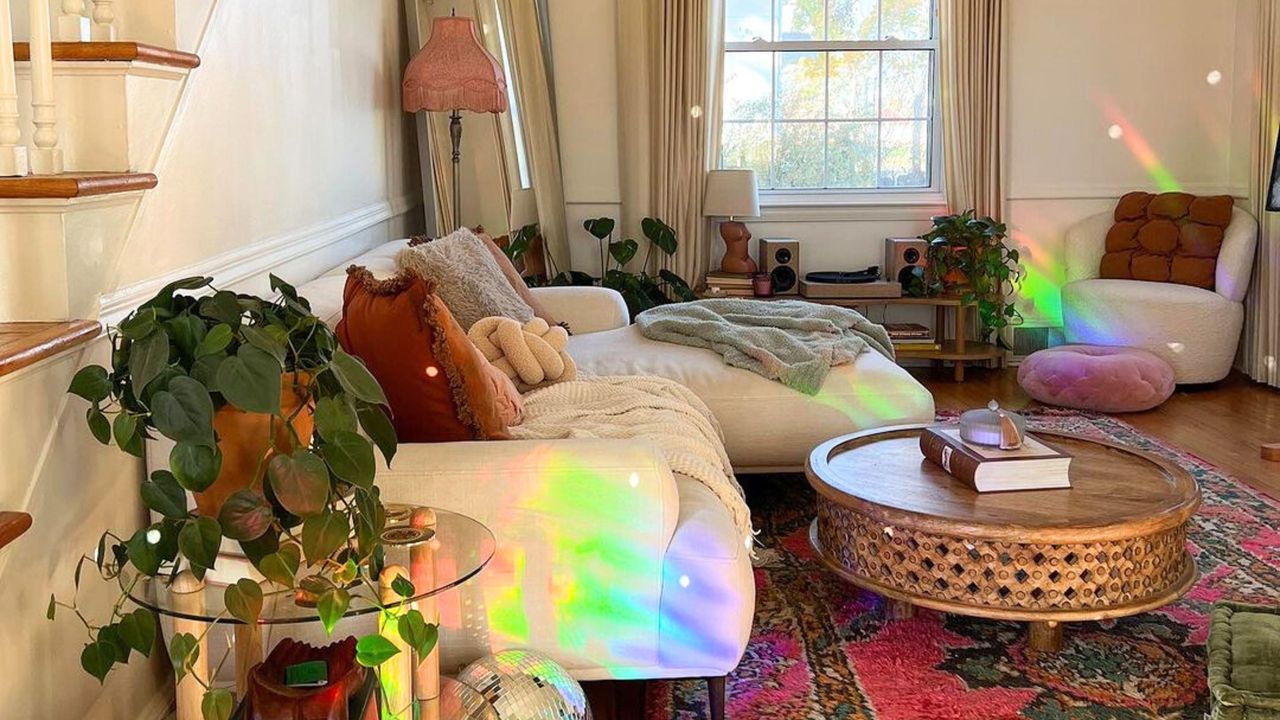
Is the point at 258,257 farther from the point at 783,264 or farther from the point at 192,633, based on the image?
the point at 783,264

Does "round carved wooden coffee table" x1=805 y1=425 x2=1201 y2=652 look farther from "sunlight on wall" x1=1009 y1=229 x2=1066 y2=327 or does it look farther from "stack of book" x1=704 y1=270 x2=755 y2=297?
"sunlight on wall" x1=1009 y1=229 x2=1066 y2=327

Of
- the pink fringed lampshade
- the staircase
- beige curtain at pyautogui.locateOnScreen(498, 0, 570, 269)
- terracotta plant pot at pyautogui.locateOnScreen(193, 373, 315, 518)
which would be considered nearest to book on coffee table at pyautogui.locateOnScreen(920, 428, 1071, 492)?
terracotta plant pot at pyautogui.locateOnScreen(193, 373, 315, 518)

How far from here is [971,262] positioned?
18.6 feet

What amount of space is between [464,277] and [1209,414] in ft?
10.9

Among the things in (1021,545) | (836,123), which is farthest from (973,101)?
(1021,545)

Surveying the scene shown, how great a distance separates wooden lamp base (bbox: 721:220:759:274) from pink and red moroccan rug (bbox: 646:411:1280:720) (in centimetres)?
264

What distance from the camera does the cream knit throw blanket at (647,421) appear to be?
2496 mm

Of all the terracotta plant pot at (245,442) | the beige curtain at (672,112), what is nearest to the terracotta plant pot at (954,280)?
the beige curtain at (672,112)

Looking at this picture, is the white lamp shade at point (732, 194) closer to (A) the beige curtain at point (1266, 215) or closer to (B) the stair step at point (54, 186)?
(A) the beige curtain at point (1266, 215)

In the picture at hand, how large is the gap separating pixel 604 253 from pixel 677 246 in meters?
0.39

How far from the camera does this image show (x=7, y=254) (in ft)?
5.63

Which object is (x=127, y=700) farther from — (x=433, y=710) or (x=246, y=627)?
(x=433, y=710)

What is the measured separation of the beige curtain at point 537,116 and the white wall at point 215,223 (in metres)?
0.61

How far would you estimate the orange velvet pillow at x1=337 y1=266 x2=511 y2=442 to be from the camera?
7.52ft
